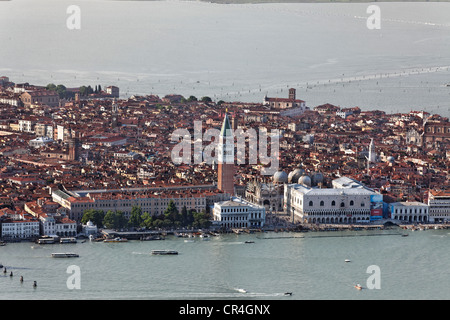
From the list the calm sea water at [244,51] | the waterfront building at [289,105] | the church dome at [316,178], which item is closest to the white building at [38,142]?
the waterfront building at [289,105]

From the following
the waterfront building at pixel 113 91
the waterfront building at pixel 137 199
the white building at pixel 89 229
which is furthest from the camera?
the waterfront building at pixel 113 91

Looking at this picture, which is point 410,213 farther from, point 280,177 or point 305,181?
point 280,177

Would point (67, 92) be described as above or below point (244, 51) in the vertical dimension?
below

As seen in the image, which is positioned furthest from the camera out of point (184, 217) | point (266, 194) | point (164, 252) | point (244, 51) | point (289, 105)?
point (244, 51)

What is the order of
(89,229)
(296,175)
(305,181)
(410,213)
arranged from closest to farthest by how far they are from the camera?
1. (89,229)
2. (410,213)
3. (305,181)
4. (296,175)

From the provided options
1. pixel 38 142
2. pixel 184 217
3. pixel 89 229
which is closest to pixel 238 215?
pixel 184 217

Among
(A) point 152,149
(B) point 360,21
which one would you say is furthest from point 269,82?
(B) point 360,21

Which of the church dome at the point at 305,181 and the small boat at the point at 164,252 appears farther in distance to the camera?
the church dome at the point at 305,181

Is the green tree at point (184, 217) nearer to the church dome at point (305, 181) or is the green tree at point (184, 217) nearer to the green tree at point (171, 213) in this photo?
the green tree at point (171, 213)
